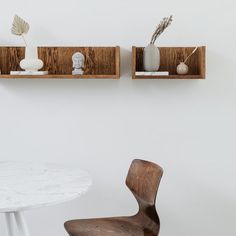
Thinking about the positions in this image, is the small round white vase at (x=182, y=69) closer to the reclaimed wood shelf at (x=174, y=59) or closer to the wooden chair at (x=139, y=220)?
the reclaimed wood shelf at (x=174, y=59)

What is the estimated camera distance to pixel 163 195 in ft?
8.90

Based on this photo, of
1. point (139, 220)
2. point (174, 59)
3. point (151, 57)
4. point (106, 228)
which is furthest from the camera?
point (174, 59)

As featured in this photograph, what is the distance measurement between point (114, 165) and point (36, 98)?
68cm

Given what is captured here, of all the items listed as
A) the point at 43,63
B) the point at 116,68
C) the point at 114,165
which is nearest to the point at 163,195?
the point at 114,165

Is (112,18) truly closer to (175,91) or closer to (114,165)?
(175,91)

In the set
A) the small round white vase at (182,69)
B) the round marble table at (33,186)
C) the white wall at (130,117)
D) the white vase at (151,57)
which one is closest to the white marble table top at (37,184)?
the round marble table at (33,186)

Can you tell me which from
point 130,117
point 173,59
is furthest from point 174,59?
point 130,117

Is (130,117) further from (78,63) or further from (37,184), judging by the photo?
(37,184)

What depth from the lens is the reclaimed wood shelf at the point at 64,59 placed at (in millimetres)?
2613

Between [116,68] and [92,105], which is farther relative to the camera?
[92,105]

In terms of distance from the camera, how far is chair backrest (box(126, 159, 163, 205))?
2047 millimetres

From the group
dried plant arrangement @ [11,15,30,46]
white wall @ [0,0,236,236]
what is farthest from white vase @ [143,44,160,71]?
dried plant arrangement @ [11,15,30,46]

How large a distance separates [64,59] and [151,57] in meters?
0.58

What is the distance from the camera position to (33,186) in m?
1.87
